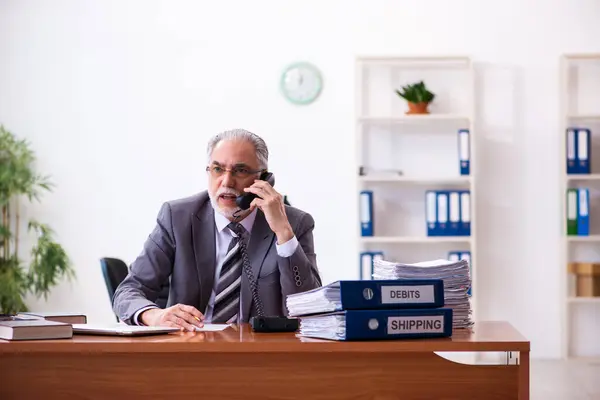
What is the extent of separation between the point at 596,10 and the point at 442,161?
5.16 ft

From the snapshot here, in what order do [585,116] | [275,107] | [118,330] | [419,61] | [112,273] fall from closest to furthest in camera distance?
[118,330] < [112,273] < [585,116] < [419,61] < [275,107]

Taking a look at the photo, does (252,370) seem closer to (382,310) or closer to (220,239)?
(382,310)

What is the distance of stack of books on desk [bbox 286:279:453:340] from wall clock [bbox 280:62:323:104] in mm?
4717

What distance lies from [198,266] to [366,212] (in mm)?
3545

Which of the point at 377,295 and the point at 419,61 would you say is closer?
the point at 377,295

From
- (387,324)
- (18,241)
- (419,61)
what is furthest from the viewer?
(18,241)

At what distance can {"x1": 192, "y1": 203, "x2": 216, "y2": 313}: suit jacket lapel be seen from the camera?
3.08 metres

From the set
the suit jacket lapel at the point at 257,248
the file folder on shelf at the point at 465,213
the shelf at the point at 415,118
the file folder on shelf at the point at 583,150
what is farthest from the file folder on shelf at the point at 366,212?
the suit jacket lapel at the point at 257,248

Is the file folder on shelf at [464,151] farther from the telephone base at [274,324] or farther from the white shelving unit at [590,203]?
the telephone base at [274,324]

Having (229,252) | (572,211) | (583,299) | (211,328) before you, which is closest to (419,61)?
(572,211)

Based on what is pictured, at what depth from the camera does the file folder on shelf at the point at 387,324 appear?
81.8 inches

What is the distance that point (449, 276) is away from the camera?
7.63ft

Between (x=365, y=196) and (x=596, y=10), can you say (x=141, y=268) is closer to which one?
(x=365, y=196)

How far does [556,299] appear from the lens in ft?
22.3
